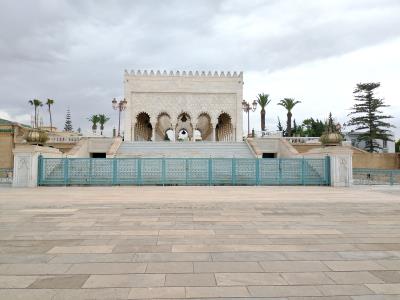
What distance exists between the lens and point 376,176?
1734cm

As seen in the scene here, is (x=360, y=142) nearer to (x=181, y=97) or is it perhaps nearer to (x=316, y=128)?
(x=316, y=128)

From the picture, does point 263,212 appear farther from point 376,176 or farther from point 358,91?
point 358,91

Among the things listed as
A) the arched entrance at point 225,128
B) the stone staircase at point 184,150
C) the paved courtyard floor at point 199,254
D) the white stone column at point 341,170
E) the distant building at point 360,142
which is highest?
the arched entrance at point 225,128

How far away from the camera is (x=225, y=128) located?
46.5 metres

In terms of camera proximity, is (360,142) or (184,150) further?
(360,142)

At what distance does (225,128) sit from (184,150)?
23021 millimetres

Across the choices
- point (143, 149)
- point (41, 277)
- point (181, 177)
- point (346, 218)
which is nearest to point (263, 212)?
point (346, 218)

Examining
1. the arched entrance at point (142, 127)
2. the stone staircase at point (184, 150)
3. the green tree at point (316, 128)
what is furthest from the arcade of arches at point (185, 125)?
the green tree at point (316, 128)

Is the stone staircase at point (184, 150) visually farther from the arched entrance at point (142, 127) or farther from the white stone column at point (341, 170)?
the arched entrance at point (142, 127)

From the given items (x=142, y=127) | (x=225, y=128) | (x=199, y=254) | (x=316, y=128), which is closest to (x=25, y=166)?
(x=199, y=254)

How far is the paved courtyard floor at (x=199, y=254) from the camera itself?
3.10 metres

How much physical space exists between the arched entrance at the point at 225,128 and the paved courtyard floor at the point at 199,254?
34.0 metres

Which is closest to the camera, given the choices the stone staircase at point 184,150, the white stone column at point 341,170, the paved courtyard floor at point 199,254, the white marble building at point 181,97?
the paved courtyard floor at point 199,254

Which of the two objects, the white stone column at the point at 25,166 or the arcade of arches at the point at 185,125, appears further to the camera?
the arcade of arches at the point at 185,125
